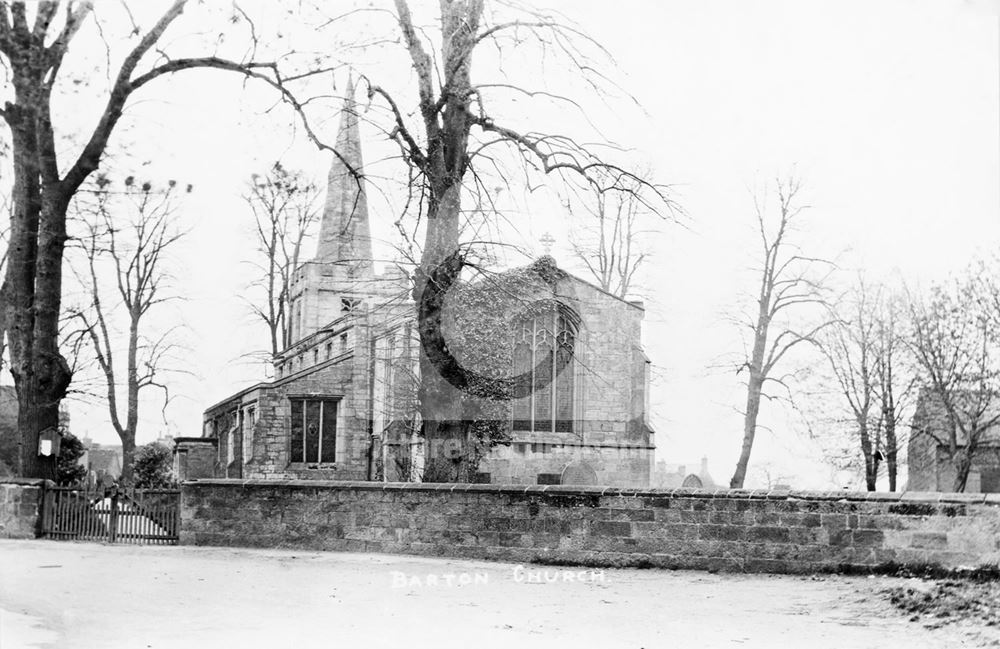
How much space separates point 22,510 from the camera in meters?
15.1

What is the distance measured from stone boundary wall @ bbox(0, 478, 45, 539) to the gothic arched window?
17999 millimetres

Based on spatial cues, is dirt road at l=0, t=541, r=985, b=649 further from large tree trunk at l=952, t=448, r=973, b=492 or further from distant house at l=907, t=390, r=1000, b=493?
distant house at l=907, t=390, r=1000, b=493

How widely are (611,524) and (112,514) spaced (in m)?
6.99

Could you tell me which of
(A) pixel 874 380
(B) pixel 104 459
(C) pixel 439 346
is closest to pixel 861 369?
(A) pixel 874 380

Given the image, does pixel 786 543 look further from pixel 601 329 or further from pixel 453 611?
pixel 601 329

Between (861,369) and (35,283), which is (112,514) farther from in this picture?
(861,369)

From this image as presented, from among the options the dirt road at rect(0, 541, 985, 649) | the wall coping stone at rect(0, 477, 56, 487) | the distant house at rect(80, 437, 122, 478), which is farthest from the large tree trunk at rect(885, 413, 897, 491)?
the distant house at rect(80, 437, 122, 478)

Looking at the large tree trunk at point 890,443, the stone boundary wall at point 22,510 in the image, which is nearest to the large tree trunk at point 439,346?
the stone boundary wall at point 22,510

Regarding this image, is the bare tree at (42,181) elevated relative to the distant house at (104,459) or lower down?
elevated

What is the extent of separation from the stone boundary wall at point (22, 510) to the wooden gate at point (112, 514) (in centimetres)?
11

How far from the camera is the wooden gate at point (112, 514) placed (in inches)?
569

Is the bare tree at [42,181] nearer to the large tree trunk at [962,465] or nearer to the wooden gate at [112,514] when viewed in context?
the wooden gate at [112,514]

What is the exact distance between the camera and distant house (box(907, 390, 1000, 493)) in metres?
32.3

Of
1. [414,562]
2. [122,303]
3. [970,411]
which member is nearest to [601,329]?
[970,411]
